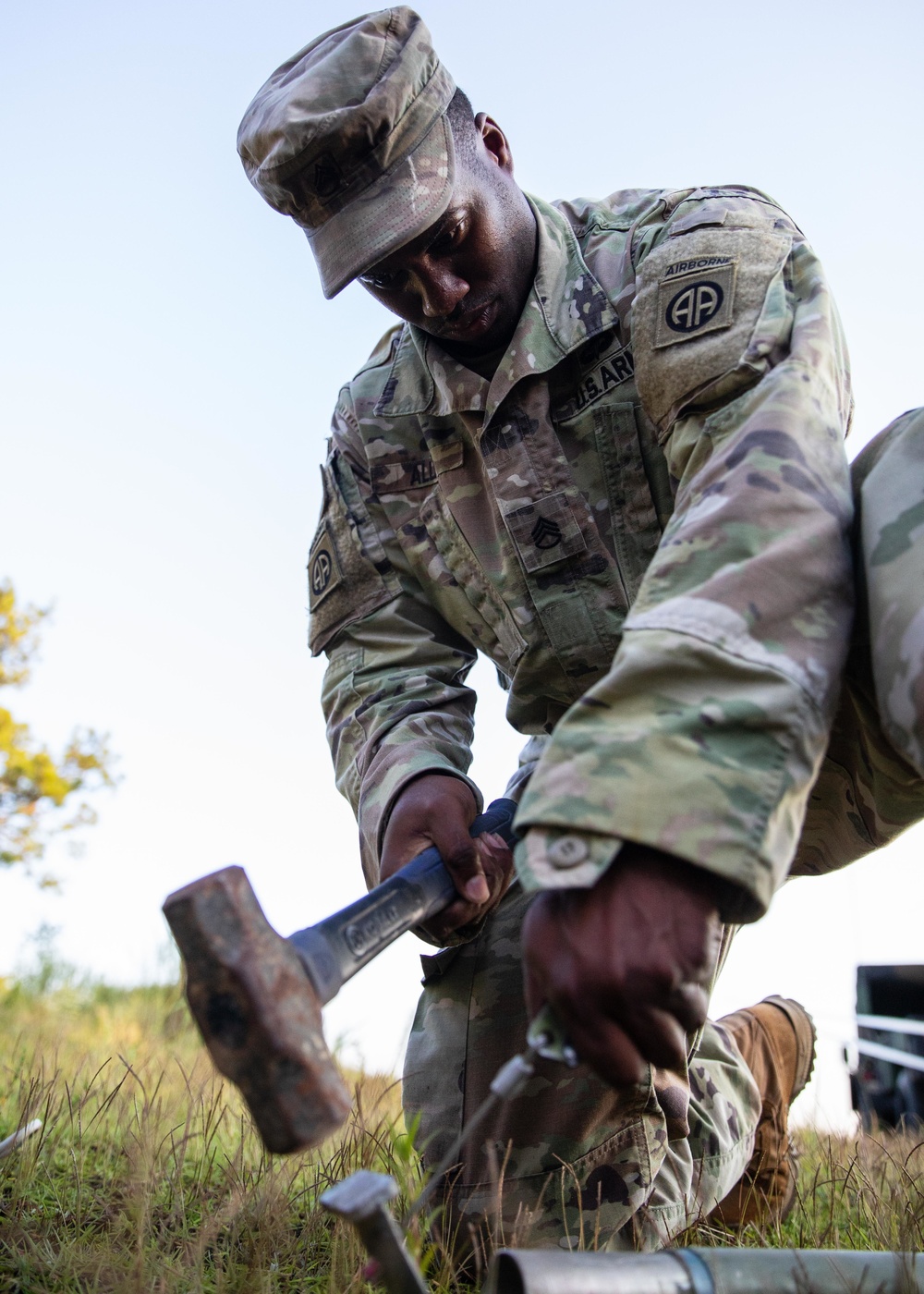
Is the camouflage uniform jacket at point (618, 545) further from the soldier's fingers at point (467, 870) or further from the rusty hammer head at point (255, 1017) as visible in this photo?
the rusty hammer head at point (255, 1017)

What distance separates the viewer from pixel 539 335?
2.28m

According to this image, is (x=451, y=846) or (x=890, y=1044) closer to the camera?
(x=451, y=846)

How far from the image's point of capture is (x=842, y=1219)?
2.04 meters

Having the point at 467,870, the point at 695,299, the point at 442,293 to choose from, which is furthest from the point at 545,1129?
the point at 442,293

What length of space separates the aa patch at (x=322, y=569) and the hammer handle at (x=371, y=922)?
3.25 ft

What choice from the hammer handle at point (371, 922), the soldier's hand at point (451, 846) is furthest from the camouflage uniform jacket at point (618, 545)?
the hammer handle at point (371, 922)

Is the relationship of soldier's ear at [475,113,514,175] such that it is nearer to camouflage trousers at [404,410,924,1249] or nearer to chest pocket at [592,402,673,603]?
chest pocket at [592,402,673,603]

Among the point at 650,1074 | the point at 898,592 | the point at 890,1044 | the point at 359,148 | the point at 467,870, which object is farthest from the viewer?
the point at 890,1044

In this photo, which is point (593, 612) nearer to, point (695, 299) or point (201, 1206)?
point (695, 299)

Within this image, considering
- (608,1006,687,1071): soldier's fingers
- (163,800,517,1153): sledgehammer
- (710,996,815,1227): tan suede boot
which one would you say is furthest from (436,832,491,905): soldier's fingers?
(710,996,815,1227): tan suede boot

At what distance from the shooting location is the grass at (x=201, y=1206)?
1562 millimetres

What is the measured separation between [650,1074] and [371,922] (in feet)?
2.37

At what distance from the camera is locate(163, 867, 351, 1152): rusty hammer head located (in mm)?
1184

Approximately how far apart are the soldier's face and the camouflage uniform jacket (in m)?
0.06
